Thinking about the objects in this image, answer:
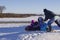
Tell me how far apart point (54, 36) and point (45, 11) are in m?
2.57

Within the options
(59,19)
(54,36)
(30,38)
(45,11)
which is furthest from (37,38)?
(59,19)

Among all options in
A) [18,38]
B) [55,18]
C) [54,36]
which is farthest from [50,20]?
[18,38]

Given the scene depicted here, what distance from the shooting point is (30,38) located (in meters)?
8.72

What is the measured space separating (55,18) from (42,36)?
2826 millimetres

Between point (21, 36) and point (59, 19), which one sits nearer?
point (21, 36)

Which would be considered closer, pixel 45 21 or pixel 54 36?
pixel 54 36

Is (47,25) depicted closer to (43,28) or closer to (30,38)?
(43,28)

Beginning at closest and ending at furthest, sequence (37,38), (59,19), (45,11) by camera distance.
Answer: (37,38)
(45,11)
(59,19)

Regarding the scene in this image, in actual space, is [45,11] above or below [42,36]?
above

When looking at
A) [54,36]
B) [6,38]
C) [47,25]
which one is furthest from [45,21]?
[6,38]

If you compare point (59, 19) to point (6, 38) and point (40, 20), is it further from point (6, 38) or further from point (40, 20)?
point (6, 38)

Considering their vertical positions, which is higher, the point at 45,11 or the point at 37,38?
the point at 45,11

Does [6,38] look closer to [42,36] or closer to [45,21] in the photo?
[42,36]

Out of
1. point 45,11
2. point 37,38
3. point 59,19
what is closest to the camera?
point 37,38
